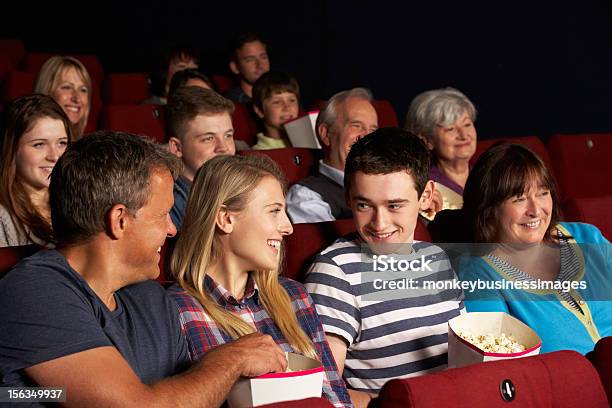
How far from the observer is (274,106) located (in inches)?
146

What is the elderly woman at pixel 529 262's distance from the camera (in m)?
1.91

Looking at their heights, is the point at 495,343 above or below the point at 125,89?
below

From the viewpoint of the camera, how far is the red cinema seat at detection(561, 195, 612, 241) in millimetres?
2318

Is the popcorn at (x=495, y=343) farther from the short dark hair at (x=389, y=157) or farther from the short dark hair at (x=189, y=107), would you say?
the short dark hair at (x=189, y=107)

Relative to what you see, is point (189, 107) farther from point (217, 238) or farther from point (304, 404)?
point (304, 404)

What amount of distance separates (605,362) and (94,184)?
2.88ft

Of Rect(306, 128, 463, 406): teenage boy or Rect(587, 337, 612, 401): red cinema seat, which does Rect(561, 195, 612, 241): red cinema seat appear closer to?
Rect(306, 128, 463, 406): teenage boy

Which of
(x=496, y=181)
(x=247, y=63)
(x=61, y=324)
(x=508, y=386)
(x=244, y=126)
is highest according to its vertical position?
(x=247, y=63)

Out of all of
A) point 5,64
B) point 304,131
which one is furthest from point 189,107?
point 5,64

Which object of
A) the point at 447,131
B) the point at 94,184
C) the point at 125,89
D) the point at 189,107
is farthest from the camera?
the point at 125,89

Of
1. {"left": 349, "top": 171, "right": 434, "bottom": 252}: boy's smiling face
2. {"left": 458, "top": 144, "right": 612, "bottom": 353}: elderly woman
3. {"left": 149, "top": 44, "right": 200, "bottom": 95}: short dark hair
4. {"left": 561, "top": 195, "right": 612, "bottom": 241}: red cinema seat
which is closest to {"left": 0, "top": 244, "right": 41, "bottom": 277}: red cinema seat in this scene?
{"left": 349, "top": 171, "right": 434, "bottom": 252}: boy's smiling face

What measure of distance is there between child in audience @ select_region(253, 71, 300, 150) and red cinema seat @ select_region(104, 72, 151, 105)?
1.17 m

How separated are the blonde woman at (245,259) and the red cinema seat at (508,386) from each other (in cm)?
45

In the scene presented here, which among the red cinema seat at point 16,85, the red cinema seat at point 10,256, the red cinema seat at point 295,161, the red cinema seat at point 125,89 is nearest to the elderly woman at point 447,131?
the red cinema seat at point 295,161
